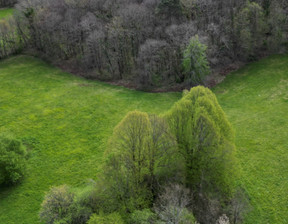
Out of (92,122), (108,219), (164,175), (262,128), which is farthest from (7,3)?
(108,219)

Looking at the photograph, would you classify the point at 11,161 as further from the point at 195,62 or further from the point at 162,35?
the point at 162,35

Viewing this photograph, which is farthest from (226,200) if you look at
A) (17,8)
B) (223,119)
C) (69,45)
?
(17,8)

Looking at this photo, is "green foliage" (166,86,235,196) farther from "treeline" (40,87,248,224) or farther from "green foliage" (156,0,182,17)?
"green foliage" (156,0,182,17)

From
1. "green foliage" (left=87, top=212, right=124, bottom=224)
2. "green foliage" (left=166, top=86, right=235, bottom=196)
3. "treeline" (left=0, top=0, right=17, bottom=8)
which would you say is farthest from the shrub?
"treeline" (left=0, top=0, right=17, bottom=8)

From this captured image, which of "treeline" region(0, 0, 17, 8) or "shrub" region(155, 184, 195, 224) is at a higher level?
"treeline" region(0, 0, 17, 8)

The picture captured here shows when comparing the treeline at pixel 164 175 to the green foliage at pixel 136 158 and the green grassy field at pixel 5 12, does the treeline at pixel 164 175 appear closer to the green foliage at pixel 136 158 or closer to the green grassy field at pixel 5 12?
the green foliage at pixel 136 158

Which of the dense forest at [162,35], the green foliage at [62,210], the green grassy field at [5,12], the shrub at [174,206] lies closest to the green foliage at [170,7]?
the dense forest at [162,35]
